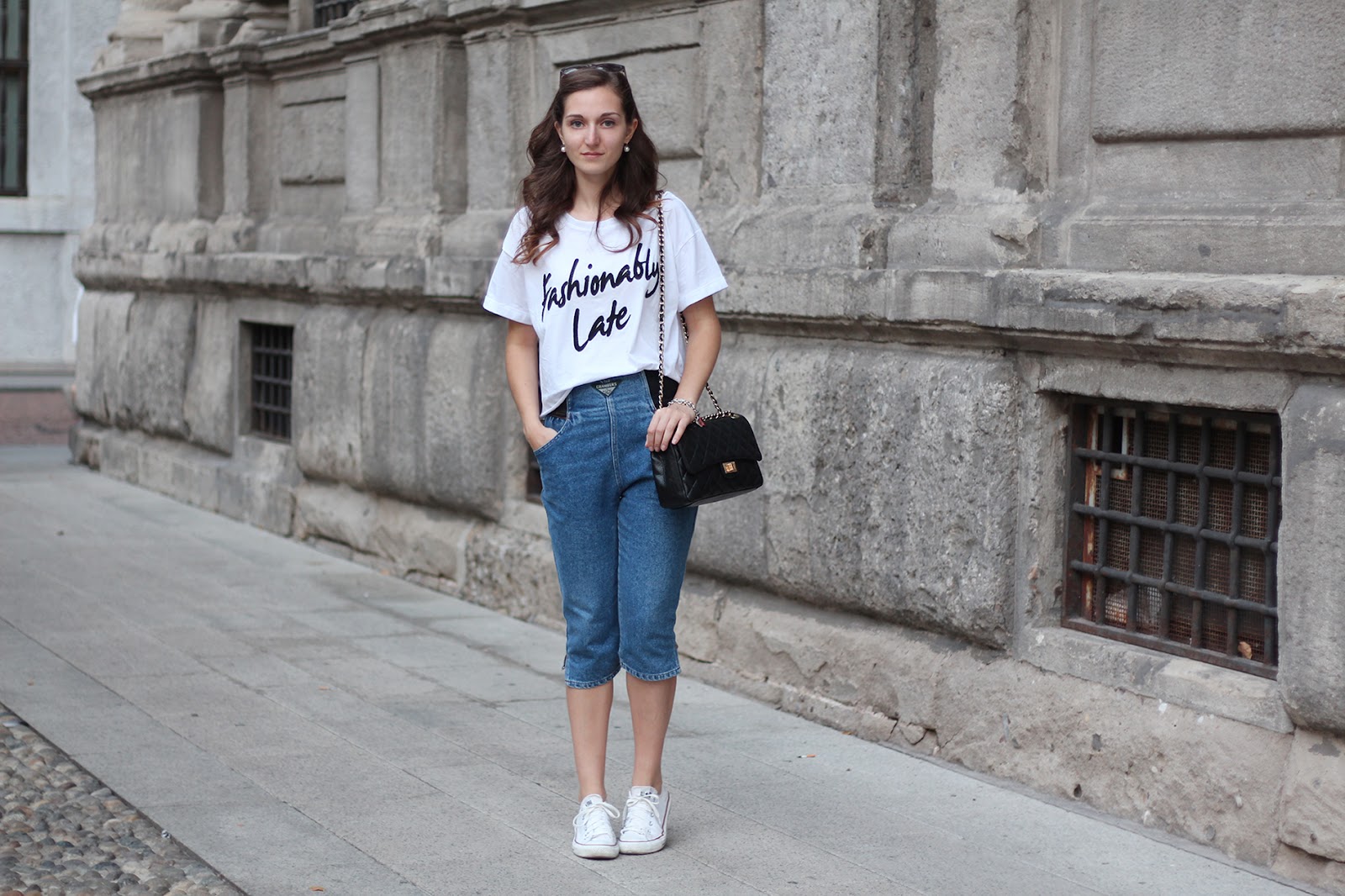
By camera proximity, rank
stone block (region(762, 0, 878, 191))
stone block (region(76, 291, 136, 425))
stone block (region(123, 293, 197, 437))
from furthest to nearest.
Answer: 1. stone block (region(76, 291, 136, 425))
2. stone block (region(123, 293, 197, 437))
3. stone block (region(762, 0, 878, 191))

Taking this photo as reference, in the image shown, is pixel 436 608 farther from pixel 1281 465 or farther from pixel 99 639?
pixel 1281 465

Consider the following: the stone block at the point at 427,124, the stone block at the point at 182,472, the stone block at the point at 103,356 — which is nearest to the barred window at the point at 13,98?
the stone block at the point at 103,356

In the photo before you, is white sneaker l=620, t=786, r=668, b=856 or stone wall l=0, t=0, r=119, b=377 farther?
stone wall l=0, t=0, r=119, b=377

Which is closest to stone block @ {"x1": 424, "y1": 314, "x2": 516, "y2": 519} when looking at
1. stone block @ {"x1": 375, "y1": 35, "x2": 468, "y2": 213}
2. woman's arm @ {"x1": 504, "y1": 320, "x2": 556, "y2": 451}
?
stone block @ {"x1": 375, "y1": 35, "x2": 468, "y2": 213}

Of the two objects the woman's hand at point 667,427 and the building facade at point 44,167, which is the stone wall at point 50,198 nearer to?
the building facade at point 44,167

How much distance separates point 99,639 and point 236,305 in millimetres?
3897

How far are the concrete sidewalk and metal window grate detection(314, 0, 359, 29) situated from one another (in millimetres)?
3558

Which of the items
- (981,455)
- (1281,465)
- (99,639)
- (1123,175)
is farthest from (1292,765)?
(99,639)

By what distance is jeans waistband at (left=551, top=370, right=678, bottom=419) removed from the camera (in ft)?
14.2

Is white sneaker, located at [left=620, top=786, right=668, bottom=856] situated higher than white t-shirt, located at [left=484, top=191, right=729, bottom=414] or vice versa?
white t-shirt, located at [left=484, top=191, right=729, bottom=414]

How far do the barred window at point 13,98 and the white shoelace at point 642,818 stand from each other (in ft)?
70.2

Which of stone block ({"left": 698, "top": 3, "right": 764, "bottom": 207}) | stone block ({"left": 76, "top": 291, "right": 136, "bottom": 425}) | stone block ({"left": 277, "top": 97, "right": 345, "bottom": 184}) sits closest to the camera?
stone block ({"left": 698, "top": 3, "right": 764, "bottom": 207})

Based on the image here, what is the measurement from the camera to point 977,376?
512 cm

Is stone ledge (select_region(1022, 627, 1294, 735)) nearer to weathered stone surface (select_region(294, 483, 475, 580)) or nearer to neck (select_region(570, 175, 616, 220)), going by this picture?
neck (select_region(570, 175, 616, 220))
